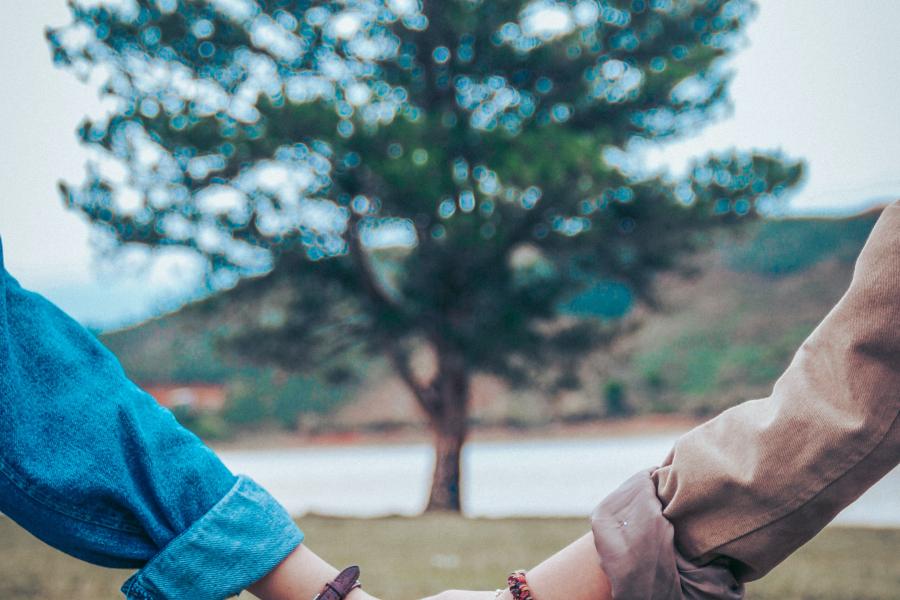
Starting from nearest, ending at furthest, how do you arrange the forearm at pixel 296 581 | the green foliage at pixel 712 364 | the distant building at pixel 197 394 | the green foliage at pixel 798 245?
the forearm at pixel 296 581 → the distant building at pixel 197 394 → the green foliage at pixel 712 364 → the green foliage at pixel 798 245

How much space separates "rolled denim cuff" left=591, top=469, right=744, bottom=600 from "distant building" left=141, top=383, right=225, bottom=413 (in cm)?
1764

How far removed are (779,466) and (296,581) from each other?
2.19 ft

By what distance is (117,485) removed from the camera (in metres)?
1.06

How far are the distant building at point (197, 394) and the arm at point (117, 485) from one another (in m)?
17.3

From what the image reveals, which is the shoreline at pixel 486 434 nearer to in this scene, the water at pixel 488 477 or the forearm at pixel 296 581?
the water at pixel 488 477

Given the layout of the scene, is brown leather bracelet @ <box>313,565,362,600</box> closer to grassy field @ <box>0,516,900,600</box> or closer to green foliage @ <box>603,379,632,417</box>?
grassy field @ <box>0,516,900,600</box>

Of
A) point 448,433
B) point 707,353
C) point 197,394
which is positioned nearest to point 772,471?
point 448,433

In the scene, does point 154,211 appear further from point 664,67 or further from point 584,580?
point 584,580

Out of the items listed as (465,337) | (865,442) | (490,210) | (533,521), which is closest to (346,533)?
(533,521)

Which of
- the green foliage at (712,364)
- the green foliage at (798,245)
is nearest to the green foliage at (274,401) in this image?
the green foliage at (712,364)

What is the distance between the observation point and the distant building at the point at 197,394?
59.1ft

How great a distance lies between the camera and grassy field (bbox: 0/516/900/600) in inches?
107

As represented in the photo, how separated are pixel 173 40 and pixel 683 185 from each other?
4.41 metres

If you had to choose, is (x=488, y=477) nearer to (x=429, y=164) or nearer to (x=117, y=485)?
(x=429, y=164)
